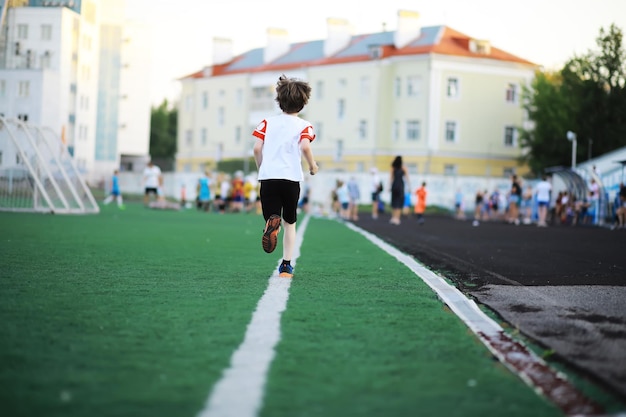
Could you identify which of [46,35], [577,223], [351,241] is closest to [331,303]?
[351,241]

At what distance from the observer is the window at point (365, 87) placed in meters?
81.6

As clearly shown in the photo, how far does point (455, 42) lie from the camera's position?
263ft

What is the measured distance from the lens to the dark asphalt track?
529cm

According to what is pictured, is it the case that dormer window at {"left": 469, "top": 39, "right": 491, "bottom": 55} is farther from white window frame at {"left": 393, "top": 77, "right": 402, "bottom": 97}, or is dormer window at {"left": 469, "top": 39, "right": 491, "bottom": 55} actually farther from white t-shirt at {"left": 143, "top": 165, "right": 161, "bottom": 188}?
white t-shirt at {"left": 143, "top": 165, "right": 161, "bottom": 188}

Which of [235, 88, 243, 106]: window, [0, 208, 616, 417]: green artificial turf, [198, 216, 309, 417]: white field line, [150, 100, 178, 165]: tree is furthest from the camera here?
[150, 100, 178, 165]: tree

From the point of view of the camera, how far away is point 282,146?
31.1 ft

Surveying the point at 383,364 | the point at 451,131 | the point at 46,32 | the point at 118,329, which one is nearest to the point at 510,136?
the point at 451,131

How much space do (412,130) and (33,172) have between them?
53.5 metres

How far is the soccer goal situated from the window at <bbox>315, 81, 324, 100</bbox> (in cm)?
5619

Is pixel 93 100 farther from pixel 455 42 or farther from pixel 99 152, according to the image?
pixel 455 42

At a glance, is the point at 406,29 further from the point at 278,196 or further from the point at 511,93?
the point at 278,196

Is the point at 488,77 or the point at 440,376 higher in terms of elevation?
the point at 488,77

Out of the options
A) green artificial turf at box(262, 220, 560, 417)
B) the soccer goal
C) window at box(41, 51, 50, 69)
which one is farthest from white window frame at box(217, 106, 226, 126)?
green artificial turf at box(262, 220, 560, 417)

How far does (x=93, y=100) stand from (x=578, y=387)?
8842 cm
